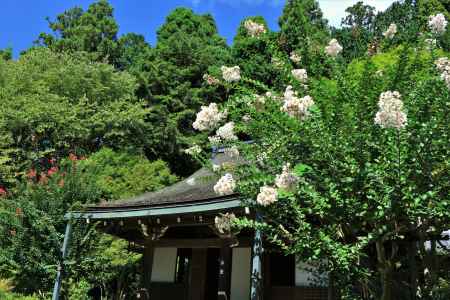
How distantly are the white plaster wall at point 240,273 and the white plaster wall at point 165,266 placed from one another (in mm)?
1762

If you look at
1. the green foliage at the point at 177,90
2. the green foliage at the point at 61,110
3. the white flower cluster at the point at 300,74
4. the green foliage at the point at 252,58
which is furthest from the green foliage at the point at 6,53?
the white flower cluster at the point at 300,74

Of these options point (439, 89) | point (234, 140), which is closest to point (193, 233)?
point (234, 140)

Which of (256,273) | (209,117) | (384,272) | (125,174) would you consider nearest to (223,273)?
(256,273)

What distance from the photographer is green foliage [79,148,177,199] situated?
1565 cm

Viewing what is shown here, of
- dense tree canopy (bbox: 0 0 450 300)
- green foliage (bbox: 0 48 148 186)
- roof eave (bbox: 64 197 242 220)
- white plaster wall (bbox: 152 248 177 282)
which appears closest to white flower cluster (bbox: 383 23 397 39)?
dense tree canopy (bbox: 0 0 450 300)

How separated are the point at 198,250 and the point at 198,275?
1.87 ft

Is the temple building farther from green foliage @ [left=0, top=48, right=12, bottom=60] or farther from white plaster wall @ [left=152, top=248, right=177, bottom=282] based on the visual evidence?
green foliage @ [left=0, top=48, right=12, bottom=60]

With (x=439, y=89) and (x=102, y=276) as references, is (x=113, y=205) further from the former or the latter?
(x=439, y=89)

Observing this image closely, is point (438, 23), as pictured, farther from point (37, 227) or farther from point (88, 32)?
point (88, 32)

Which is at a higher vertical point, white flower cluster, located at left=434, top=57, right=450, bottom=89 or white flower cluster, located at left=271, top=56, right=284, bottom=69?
white flower cluster, located at left=271, top=56, right=284, bottom=69

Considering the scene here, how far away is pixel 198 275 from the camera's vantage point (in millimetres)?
10359

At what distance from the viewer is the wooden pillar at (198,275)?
10.3m

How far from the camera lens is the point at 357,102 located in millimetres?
3963

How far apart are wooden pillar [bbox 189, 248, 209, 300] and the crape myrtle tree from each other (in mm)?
6126
